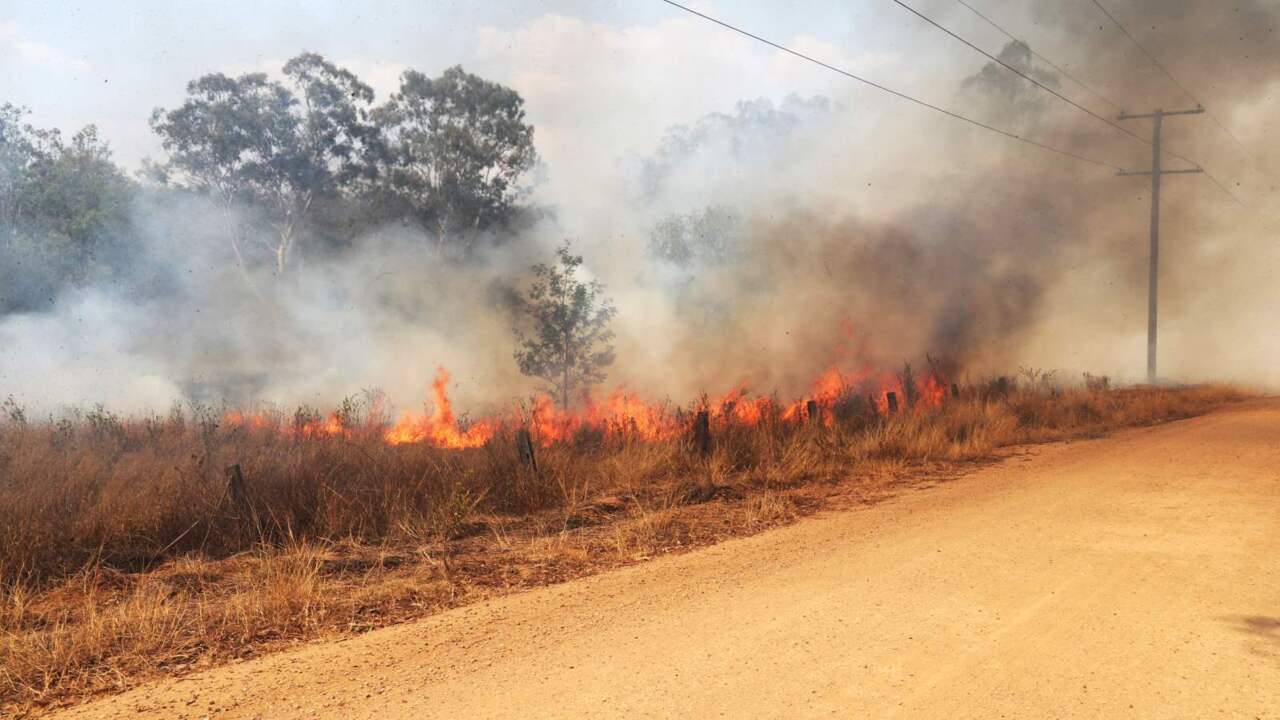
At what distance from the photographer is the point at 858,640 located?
474cm

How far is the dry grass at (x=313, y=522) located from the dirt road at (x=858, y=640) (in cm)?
57

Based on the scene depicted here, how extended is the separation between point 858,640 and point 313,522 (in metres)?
5.19

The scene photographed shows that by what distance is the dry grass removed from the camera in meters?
5.29

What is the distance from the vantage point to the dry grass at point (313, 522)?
5.29m

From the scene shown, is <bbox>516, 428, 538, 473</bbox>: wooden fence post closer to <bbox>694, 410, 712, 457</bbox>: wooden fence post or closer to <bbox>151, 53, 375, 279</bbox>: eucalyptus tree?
<bbox>694, 410, 712, 457</bbox>: wooden fence post

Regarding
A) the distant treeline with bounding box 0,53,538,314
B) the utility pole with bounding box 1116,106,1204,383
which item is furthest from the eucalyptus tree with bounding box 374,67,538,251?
the utility pole with bounding box 1116,106,1204,383

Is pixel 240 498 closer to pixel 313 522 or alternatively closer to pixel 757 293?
pixel 313 522

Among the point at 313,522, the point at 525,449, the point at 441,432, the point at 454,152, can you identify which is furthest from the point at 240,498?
the point at 454,152

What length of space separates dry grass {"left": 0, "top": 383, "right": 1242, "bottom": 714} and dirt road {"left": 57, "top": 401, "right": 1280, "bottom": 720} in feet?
1.86

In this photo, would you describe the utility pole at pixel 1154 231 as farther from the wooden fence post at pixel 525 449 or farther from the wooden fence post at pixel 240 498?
the wooden fence post at pixel 240 498

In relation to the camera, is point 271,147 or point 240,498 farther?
point 271,147

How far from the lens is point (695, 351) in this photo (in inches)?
822

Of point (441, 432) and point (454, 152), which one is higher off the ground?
point (454, 152)

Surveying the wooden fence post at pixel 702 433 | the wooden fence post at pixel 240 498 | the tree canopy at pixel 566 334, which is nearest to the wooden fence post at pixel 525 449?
the wooden fence post at pixel 702 433
